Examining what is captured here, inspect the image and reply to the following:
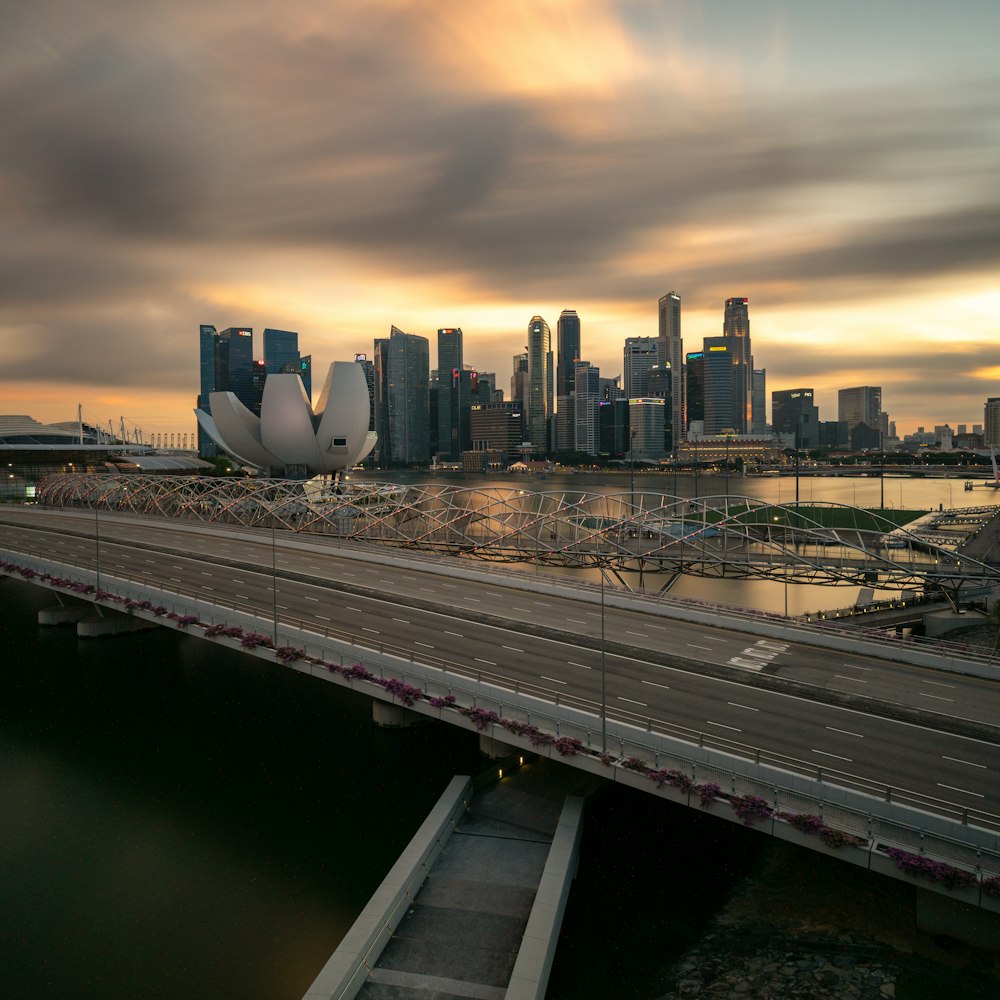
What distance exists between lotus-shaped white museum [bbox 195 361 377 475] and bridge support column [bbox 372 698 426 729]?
64706 millimetres

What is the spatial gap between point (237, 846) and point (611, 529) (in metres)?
29.1

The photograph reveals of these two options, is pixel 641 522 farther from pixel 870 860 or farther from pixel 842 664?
pixel 870 860

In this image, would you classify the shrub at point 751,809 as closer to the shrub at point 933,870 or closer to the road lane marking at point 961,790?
the shrub at point 933,870

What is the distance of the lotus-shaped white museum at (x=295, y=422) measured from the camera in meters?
87.1

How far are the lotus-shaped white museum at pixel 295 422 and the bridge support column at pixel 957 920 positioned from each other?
7988 cm

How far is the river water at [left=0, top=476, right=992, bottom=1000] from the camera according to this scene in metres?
16.8

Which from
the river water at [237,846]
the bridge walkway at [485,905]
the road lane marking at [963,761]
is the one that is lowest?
the river water at [237,846]

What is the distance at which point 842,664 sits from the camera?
26.8 m

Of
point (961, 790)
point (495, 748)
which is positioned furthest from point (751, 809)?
point (495, 748)

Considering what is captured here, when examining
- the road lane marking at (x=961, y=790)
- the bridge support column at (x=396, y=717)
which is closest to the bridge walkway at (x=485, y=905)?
the bridge support column at (x=396, y=717)

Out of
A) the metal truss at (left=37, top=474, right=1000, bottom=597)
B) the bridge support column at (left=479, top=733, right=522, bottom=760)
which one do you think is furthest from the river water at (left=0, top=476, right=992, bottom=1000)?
the metal truss at (left=37, top=474, right=1000, bottom=597)

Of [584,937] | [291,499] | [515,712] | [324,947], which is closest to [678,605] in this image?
[515,712]

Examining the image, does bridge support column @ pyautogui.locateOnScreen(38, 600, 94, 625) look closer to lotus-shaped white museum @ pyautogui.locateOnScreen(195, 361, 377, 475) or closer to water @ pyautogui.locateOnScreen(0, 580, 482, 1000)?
water @ pyautogui.locateOnScreen(0, 580, 482, 1000)

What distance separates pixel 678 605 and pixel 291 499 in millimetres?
47778
